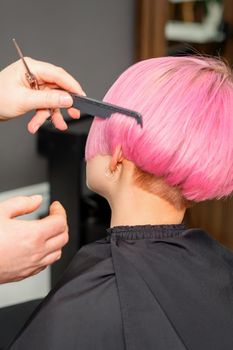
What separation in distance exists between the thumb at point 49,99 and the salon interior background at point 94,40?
1.19 metres

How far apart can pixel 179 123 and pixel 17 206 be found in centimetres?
33

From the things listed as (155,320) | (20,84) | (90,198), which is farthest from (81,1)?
(155,320)

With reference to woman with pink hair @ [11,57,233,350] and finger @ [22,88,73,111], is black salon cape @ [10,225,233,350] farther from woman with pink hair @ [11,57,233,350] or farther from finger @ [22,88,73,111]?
finger @ [22,88,73,111]

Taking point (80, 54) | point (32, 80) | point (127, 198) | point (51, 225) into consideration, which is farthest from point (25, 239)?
point (80, 54)

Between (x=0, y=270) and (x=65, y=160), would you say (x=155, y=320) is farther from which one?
(x=65, y=160)

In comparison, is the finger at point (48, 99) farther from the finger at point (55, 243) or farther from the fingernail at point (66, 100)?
the finger at point (55, 243)

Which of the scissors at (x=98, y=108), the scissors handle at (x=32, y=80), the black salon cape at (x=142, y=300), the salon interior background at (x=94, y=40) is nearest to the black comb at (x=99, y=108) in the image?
the scissors at (x=98, y=108)

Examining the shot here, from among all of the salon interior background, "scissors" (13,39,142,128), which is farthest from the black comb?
the salon interior background

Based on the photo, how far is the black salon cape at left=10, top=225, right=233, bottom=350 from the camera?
100cm

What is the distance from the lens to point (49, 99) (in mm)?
1079

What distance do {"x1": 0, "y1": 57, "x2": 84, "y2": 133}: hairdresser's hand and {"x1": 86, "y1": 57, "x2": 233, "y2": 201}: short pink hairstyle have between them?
0.12 metres

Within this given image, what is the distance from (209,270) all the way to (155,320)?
6.4 inches

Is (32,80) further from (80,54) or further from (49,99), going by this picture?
(80,54)

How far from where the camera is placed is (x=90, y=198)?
7.98 ft
